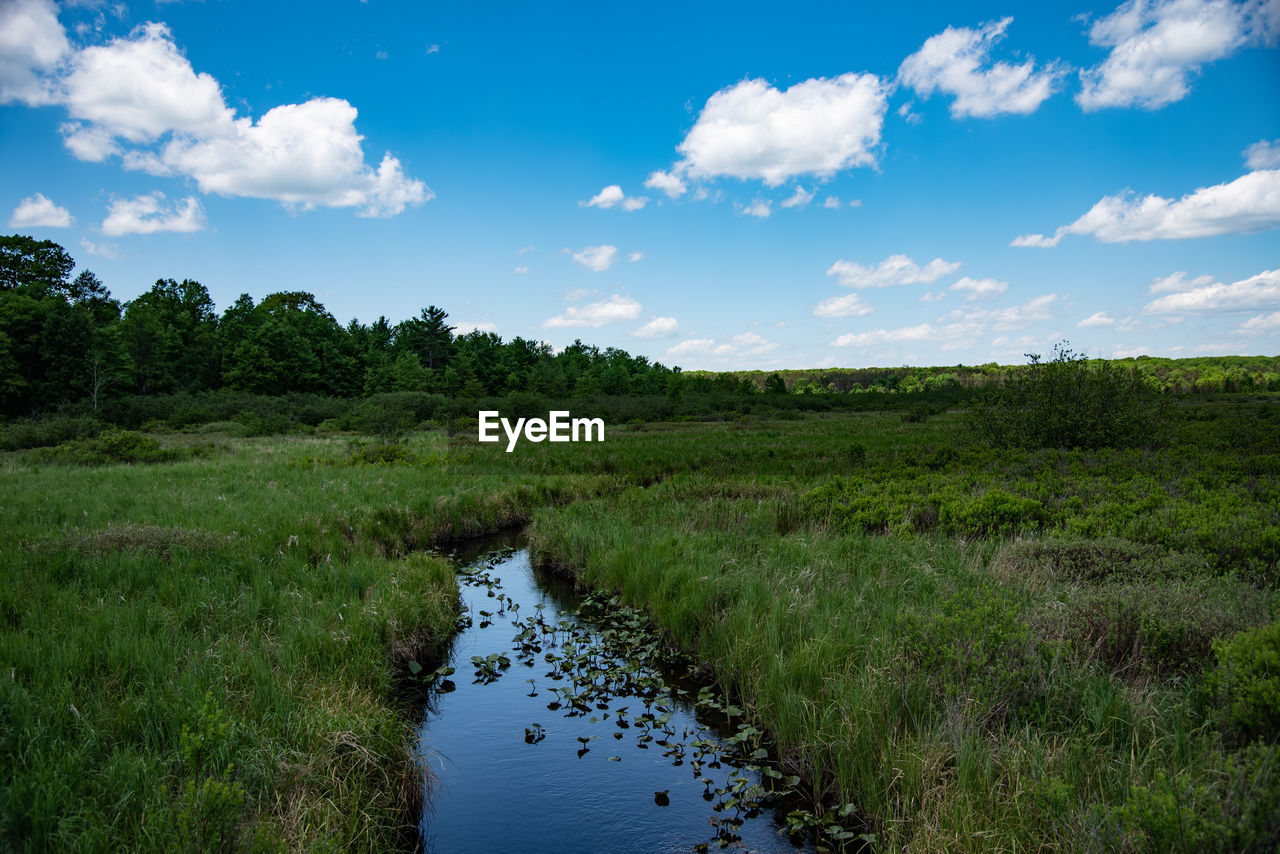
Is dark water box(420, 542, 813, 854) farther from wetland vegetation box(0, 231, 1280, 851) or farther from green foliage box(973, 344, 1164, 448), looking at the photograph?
green foliage box(973, 344, 1164, 448)

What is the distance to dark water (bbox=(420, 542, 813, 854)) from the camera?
5.73 m

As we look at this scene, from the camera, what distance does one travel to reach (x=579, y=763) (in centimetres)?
683

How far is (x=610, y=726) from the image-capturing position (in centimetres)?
760

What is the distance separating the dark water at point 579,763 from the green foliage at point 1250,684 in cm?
331

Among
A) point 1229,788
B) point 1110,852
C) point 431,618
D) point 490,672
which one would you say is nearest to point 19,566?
point 431,618

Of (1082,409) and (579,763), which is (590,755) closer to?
(579,763)

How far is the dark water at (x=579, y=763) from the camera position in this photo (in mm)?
5734

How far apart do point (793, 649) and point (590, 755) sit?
8.12ft

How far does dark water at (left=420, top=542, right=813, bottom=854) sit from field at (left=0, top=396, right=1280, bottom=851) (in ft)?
1.81

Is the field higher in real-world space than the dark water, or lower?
higher

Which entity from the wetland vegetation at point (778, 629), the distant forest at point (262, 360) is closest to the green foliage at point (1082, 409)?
the wetland vegetation at point (778, 629)

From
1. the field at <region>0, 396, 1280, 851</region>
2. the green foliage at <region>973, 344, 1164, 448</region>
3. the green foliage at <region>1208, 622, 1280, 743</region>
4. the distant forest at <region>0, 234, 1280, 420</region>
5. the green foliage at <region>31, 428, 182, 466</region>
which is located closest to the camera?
the field at <region>0, 396, 1280, 851</region>

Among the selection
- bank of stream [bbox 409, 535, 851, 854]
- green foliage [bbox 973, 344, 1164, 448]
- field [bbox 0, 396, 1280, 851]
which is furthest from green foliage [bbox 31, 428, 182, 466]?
green foliage [bbox 973, 344, 1164, 448]

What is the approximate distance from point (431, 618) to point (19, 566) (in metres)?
5.25
